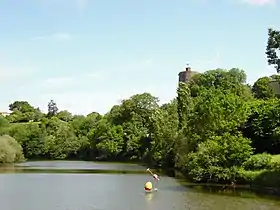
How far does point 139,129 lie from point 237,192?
228ft

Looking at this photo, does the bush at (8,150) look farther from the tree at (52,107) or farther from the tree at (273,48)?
the tree at (52,107)

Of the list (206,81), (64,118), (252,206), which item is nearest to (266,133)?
(252,206)

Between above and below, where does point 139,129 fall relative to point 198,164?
above

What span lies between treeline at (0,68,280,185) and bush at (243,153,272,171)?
0.28ft

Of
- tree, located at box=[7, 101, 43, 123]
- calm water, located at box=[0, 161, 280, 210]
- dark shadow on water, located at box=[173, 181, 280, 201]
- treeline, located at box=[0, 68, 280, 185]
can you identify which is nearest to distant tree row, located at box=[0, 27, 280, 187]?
treeline, located at box=[0, 68, 280, 185]

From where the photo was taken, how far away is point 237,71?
327 ft

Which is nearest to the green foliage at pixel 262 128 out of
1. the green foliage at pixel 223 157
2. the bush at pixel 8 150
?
the green foliage at pixel 223 157

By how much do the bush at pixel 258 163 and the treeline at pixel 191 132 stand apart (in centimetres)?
9

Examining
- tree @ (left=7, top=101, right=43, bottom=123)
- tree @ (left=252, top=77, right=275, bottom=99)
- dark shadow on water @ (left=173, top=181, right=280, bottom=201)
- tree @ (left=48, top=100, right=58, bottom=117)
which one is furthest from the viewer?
tree @ (left=48, top=100, right=58, bottom=117)

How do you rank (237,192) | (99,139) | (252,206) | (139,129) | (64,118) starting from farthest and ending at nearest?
(64,118) → (99,139) → (139,129) → (237,192) → (252,206)

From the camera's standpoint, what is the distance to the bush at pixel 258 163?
4175 cm

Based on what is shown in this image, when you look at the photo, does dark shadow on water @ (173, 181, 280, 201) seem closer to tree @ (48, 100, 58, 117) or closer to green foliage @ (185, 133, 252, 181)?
green foliage @ (185, 133, 252, 181)

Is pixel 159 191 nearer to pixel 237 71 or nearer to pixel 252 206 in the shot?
pixel 252 206

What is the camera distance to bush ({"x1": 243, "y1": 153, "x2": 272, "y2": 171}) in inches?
1644
